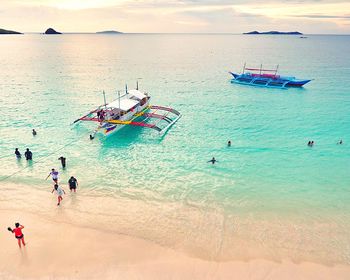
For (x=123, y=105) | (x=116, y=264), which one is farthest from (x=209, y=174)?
(x=123, y=105)

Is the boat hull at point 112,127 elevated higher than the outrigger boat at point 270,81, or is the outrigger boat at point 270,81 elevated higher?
the outrigger boat at point 270,81

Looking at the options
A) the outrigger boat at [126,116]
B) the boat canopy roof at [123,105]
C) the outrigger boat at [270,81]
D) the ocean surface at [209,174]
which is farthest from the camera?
the outrigger boat at [270,81]

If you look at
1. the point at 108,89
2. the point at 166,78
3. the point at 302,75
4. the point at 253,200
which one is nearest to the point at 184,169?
the point at 253,200

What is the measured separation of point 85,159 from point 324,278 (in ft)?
60.8

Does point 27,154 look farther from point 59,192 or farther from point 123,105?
point 123,105

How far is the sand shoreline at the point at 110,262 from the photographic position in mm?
12109

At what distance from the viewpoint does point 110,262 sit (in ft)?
41.6

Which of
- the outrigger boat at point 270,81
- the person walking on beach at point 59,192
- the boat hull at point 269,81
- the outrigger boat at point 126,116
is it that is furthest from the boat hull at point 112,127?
the boat hull at point 269,81

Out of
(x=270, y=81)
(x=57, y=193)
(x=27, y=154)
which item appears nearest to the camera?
(x=57, y=193)

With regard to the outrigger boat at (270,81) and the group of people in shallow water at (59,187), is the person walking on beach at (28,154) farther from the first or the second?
the outrigger boat at (270,81)

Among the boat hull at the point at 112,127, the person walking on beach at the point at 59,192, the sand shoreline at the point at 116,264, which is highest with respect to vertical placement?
the boat hull at the point at 112,127

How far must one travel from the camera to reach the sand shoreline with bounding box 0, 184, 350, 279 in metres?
12.1

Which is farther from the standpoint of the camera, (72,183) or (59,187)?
(72,183)

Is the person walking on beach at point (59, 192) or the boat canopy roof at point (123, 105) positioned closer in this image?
the person walking on beach at point (59, 192)
